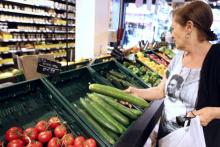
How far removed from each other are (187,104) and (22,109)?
1090mm

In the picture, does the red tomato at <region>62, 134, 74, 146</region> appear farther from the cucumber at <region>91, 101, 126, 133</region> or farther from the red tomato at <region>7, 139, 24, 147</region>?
the cucumber at <region>91, 101, 126, 133</region>

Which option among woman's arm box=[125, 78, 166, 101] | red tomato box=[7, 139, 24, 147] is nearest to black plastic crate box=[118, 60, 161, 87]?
woman's arm box=[125, 78, 166, 101]

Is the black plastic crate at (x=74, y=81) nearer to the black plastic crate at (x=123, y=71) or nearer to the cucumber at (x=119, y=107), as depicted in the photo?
the cucumber at (x=119, y=107)

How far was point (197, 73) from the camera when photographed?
5.04 ft

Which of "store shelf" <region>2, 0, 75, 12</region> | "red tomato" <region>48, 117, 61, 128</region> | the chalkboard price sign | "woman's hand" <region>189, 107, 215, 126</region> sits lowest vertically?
"red tomato" <region>48, 117, 61, 128</region>

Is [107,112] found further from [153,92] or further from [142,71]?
[142,71]

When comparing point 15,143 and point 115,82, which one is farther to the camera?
point 115,82

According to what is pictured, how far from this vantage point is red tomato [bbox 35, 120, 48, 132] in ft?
4.54

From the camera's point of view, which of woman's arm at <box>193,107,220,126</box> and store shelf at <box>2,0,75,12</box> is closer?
woman's arm at <box>193,107,220,126</box>

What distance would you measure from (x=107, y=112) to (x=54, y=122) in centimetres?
42

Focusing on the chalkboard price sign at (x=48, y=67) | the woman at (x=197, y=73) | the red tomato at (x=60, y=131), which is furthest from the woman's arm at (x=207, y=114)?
the chalkboard price sign at (x=48, y=67)

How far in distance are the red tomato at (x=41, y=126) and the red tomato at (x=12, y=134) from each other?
11 cm

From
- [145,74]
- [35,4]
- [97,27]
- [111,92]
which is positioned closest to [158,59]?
[145,74]

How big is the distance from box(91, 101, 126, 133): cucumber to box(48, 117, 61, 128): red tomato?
0.32 metres
